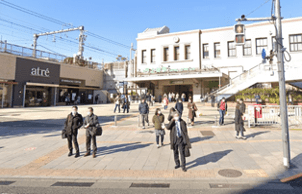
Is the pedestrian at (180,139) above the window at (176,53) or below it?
below

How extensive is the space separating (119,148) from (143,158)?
1.56 m

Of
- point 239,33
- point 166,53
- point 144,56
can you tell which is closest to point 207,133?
point 239,33

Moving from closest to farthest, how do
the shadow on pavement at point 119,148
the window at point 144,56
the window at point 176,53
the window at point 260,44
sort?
the shadow on pavement at point 119,148 < the window at point 260,44 < the window at point 176,53 < the window at point 144,56

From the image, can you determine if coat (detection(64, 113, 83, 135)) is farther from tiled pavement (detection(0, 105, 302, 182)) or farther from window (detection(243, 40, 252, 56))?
window (detection(243, 40, 252, 56))

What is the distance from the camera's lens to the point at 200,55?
32.4 metres

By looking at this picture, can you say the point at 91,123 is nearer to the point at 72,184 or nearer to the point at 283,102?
the point at 72,184

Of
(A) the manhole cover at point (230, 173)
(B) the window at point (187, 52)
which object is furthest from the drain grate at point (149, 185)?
(B) the window at point (187, 52)

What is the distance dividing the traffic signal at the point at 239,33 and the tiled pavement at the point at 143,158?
13.0 feet

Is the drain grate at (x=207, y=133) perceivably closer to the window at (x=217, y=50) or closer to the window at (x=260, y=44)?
the window at (x=217, y=50)

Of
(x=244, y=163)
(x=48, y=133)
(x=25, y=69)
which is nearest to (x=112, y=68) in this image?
(x=25, y=69)

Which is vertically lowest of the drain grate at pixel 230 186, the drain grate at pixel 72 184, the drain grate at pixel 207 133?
the drain grate at pixel 72 184

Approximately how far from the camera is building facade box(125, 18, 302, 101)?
28062 millimetres

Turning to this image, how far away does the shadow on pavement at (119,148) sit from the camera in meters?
6.99

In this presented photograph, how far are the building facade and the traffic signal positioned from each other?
21024 millimetres
